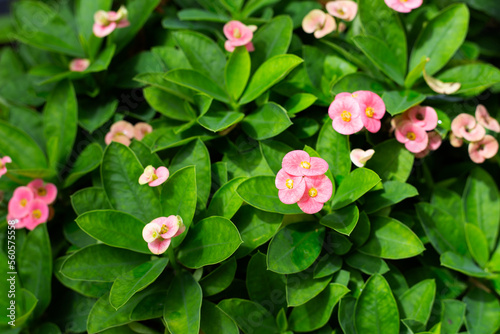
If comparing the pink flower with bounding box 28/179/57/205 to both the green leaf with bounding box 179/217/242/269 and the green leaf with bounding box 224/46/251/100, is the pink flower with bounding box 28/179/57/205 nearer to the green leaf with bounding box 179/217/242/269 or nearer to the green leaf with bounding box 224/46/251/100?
the green leaf with bounding box 179/217/242/269

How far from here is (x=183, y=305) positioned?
1326mm

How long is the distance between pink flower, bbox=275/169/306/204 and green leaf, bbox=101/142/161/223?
1.50 ft

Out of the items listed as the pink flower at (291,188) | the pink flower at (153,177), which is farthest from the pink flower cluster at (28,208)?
the pink flower at (291,188)

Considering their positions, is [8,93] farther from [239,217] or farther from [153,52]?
[239,217]

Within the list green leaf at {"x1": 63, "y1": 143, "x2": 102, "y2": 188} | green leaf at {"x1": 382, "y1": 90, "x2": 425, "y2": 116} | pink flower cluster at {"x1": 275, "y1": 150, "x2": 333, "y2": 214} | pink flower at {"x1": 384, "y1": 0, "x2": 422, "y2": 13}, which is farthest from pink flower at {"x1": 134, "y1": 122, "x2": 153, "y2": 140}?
pink flower at {"x1": 384, "y1": 0, "x2": 422, "y2": 13}

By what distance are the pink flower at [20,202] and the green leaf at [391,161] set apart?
47.2 inches

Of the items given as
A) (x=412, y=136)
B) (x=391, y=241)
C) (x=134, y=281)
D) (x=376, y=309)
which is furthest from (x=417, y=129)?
(x=134, y=281)

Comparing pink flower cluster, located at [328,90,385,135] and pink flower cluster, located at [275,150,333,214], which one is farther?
pink flower cluster, located at [328,90,385,135]

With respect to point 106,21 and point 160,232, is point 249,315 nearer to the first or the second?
point 160,232

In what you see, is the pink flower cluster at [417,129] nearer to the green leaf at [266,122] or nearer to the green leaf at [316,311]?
the green leaf at [266,122]

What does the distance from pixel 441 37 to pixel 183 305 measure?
4.43 ft

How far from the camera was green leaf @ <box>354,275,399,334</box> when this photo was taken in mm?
1337

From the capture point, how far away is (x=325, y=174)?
53.5 inches

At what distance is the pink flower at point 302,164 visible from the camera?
1244 millimetres
